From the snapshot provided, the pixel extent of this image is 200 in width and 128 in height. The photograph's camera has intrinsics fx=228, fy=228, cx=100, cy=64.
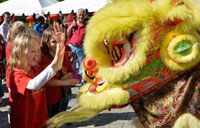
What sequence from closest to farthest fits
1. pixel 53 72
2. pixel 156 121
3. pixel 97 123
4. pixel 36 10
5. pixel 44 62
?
1. pixel 156 121
2. pixel 53 72
3. pixel 44 62
4. pixel 97 123
5. pixel 36 10

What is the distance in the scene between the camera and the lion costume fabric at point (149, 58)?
1361 mm

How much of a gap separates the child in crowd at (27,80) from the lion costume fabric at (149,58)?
0.44 m

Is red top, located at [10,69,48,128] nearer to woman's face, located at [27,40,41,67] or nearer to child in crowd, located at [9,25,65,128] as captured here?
child in crowd, located at [9,25,65,128]

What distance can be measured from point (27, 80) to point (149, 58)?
3.23 feet

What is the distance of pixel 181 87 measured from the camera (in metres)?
1.44

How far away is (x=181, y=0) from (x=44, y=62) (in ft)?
5.28

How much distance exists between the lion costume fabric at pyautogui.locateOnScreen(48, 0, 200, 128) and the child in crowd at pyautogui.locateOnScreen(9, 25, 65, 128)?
1.45 ft

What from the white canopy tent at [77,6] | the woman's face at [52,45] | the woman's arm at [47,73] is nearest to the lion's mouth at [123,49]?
the woman's arm at [47,73]

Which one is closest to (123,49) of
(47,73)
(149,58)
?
(149,58)

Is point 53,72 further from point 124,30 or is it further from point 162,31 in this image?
point 162,31

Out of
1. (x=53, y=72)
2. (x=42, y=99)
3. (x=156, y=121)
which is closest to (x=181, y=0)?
(x=156, y=121)

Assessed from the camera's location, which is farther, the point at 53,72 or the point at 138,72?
the point at 53,72

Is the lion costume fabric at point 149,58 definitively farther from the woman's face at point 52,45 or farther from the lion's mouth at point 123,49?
the woman's face at point 52,45

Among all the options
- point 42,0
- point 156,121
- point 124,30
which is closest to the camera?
point 124,30
